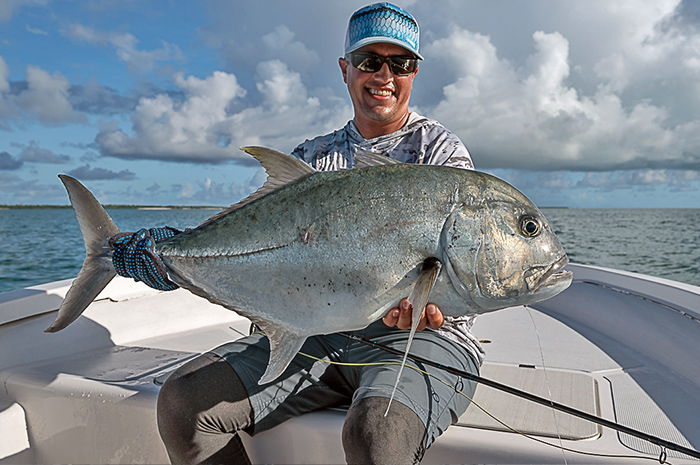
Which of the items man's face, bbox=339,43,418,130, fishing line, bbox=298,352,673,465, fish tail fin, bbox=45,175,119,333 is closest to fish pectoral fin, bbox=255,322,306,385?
fishing line, bbox=298,352,673,465

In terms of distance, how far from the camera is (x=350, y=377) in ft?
8.02

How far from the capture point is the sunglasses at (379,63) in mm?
2891

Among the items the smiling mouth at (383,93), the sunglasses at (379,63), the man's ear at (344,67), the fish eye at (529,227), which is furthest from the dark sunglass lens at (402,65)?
the fish eye at (529,227)

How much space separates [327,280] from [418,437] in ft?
2.53

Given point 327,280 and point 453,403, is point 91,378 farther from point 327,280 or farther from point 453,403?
point 453,403

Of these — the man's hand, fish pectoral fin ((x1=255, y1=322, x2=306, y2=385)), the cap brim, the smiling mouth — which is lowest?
fish pectoral fin ((x1=255, y1=322, x2=306, y2=385))

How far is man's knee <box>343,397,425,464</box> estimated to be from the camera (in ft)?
5.95

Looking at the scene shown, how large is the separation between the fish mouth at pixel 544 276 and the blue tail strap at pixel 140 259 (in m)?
1.54

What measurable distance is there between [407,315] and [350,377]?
0.72 meters

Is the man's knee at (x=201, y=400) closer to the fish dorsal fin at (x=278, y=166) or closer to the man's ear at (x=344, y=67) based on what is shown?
the fish dorsal fin at (x=278, y=166)

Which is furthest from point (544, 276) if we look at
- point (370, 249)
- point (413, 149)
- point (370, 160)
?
point (413, 149)

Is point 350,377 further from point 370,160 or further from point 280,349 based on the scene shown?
point 370,160

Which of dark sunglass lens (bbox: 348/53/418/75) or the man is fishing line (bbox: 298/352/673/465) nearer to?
the man

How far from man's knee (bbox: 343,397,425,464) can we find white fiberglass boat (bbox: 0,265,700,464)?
0.33 m
